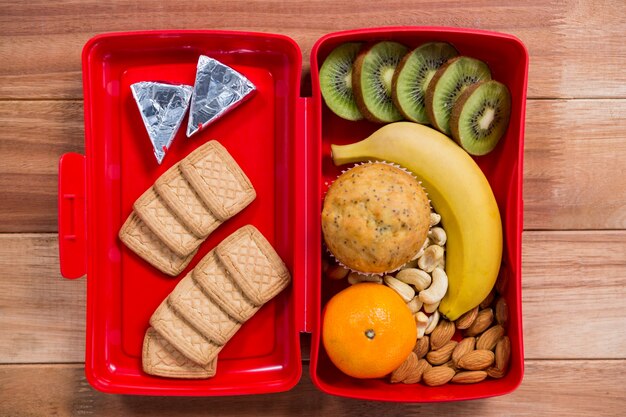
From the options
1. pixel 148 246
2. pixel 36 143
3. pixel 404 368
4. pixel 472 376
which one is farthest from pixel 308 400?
pixel 36 143

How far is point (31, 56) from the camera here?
1.11 metres

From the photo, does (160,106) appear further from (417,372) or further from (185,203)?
(417,372)

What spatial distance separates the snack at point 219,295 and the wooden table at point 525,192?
17 centimetres

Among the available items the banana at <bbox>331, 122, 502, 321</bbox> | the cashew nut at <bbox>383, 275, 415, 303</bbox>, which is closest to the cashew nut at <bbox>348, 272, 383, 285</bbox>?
the cashew nut at <bbox>383, 275, 415, 303</bbox>

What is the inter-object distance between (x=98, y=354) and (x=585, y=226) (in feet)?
3.16

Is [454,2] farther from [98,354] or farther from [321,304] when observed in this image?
[98,354]

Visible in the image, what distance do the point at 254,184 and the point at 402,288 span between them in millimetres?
335

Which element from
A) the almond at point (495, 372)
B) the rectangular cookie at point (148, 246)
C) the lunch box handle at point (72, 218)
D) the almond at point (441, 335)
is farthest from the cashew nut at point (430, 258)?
the lunch box handle at point (72, 218)

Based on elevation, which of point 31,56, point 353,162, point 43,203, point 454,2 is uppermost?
point 454,2

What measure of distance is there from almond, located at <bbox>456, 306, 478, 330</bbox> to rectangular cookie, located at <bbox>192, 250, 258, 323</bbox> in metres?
0.38

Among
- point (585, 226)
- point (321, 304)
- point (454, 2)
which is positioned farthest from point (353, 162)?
point (585, 226)

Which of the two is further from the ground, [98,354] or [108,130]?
[108,130]

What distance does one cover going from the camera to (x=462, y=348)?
3.46ft

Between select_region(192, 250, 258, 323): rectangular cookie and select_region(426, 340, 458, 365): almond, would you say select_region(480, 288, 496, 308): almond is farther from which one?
select_region(192, 250, 258, 323): rectangular cookie
